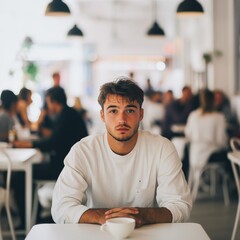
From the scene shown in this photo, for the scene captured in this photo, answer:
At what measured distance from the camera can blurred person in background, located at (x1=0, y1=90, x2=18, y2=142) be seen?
5.59 metres

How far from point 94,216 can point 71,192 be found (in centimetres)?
23

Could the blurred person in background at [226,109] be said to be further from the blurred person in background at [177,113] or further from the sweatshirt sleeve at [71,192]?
the sweatshirt sleeve at [71,192]

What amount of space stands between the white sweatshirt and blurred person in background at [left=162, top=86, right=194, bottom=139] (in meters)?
5.35

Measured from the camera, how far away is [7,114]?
5.68 meters

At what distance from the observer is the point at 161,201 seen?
2.46m

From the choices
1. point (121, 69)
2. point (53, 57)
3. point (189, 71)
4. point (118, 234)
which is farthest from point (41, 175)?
point (121, 69)

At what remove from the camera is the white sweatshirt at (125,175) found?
244cm

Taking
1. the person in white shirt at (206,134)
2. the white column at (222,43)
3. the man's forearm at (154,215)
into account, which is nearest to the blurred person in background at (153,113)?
the white column at (222,43)

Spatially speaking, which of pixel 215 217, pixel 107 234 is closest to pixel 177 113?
pixel 215 217

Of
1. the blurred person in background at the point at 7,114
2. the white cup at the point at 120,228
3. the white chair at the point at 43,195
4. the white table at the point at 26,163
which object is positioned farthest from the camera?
the blurred person in background at the point at 7,114

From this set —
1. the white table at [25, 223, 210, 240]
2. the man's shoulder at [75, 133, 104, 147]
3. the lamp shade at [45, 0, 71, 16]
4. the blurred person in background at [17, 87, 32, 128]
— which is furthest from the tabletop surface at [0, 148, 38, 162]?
the blurred person in background at [17, 87, 32, 128]

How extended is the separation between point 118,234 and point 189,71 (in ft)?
42.1

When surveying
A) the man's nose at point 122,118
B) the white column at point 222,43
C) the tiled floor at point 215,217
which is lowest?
the tiled floor at point 215,217

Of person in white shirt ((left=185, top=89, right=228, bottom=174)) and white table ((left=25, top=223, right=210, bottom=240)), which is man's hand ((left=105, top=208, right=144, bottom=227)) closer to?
white table ((left=25, top=223, right=210, bottom=240))
